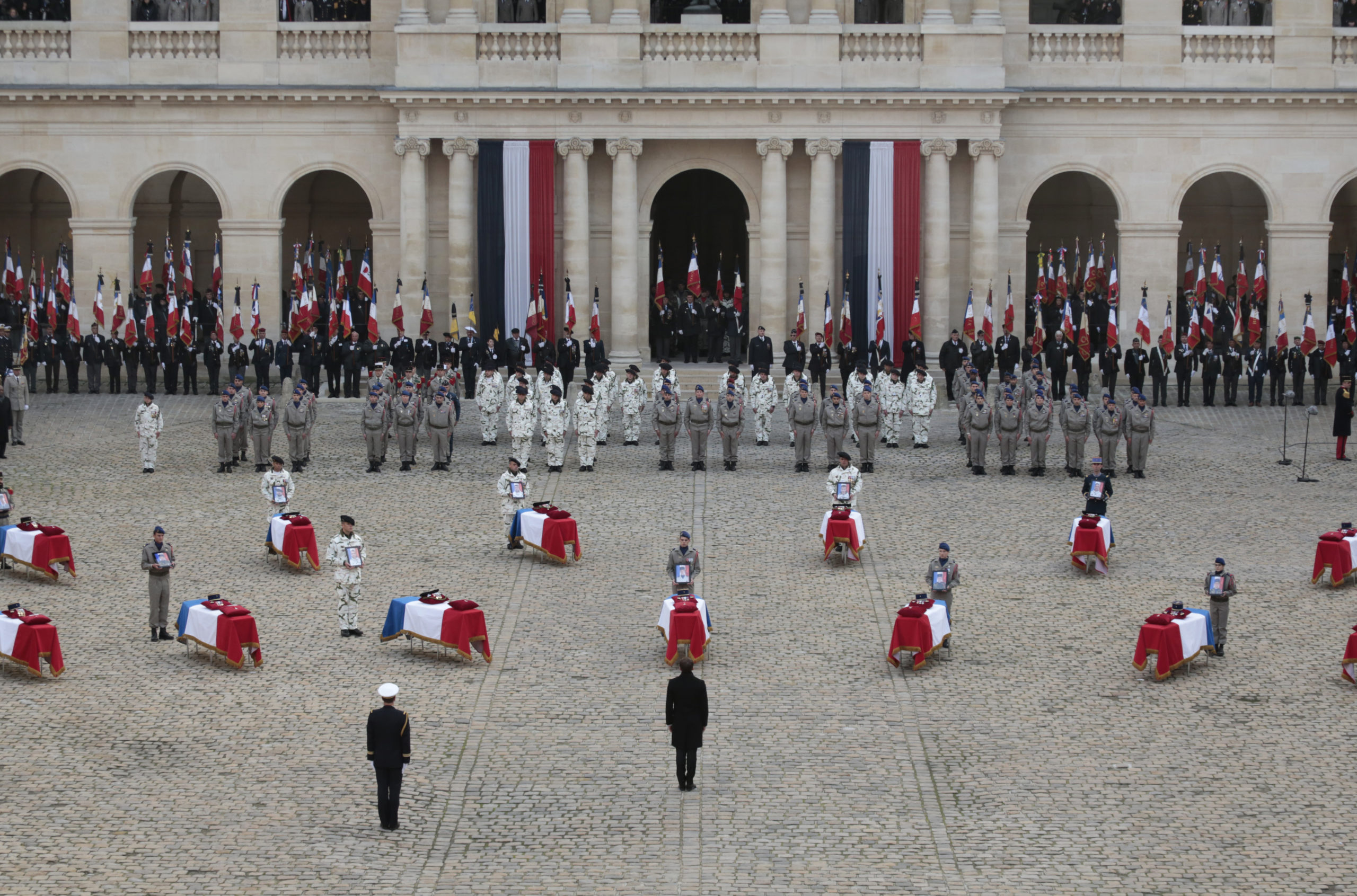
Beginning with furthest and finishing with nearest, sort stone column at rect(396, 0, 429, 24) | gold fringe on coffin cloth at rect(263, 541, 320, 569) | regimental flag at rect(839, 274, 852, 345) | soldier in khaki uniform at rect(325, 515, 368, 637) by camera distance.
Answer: stone column at rect(396, 0, 429, 24)
regimental flag at rect(839, 274, 852, 345)
gold fringe on coffin cloth at rect(263, 541, 320, 569)
soldier in khaki uniform at rect(325, 515, 368, 637)

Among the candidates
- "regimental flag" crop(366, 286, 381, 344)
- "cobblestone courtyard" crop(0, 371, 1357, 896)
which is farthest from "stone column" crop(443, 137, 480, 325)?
"cobblestone courtyard" crop(0, 371, 1357, 896)

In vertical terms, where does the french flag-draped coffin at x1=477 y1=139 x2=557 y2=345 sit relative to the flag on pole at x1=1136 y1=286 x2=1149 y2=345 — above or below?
above

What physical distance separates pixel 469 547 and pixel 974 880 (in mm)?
13300

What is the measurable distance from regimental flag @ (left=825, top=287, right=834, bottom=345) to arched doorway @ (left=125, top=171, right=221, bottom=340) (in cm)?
1681

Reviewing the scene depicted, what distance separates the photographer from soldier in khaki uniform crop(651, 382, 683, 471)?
3559cm

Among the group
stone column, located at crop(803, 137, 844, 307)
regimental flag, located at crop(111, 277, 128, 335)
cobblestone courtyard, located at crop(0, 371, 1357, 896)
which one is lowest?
cobblestone courtyard, located at crop(0, 371, 1357, 896)

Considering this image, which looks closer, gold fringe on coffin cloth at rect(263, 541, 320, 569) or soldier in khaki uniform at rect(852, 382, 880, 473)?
gold fringe on coffin cloth at rect(263, 541, 320, 569)

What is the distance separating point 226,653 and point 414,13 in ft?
87.9

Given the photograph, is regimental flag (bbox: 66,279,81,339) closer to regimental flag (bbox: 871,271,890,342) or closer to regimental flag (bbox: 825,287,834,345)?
regimental flag (bbox: 825,287,834,345)

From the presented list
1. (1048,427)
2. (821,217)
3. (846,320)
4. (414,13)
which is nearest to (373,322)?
(414,13)

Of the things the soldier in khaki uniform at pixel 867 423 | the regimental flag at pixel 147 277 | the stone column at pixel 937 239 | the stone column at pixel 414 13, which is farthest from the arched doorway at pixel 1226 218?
the regimental flag at pixel 147 277

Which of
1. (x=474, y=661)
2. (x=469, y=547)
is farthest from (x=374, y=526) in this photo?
(x=474, y=661)

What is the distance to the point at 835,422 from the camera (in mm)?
36031

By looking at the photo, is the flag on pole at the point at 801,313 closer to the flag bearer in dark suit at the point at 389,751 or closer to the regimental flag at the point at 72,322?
the regimental flag at the point at 72,322
